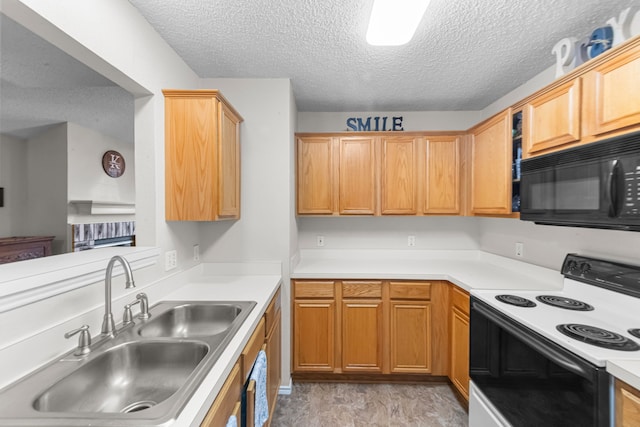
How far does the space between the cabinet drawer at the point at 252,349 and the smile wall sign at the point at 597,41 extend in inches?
89.6

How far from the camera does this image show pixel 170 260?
1716 millimetres

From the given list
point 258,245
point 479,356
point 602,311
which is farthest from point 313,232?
point 602,311

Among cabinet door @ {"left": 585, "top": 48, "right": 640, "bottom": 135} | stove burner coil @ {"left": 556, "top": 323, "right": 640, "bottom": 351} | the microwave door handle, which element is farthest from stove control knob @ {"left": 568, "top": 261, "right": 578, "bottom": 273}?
cabinet door @ {"left": 585, "top": 48, "right": 640, "bottom": 135}

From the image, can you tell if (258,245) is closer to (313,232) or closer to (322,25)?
(313,232)

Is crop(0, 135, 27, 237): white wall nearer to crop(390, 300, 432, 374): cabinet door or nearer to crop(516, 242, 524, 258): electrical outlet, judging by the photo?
crop(390, 300, 432, 374): cabinet door

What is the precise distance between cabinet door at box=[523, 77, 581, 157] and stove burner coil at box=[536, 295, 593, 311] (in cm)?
88

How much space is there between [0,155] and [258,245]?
13.8 feet

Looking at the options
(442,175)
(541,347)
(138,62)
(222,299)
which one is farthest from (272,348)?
(442,175)

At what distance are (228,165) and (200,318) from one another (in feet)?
3.27

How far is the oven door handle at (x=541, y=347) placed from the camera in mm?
999

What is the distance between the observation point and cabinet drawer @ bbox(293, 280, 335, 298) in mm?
2244

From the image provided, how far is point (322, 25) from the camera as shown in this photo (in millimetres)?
1516

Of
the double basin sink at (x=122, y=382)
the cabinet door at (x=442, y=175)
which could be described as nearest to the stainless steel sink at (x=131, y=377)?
the double basin sink at (x=122, y=382)

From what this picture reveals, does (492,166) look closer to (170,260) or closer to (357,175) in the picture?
(357,175)
